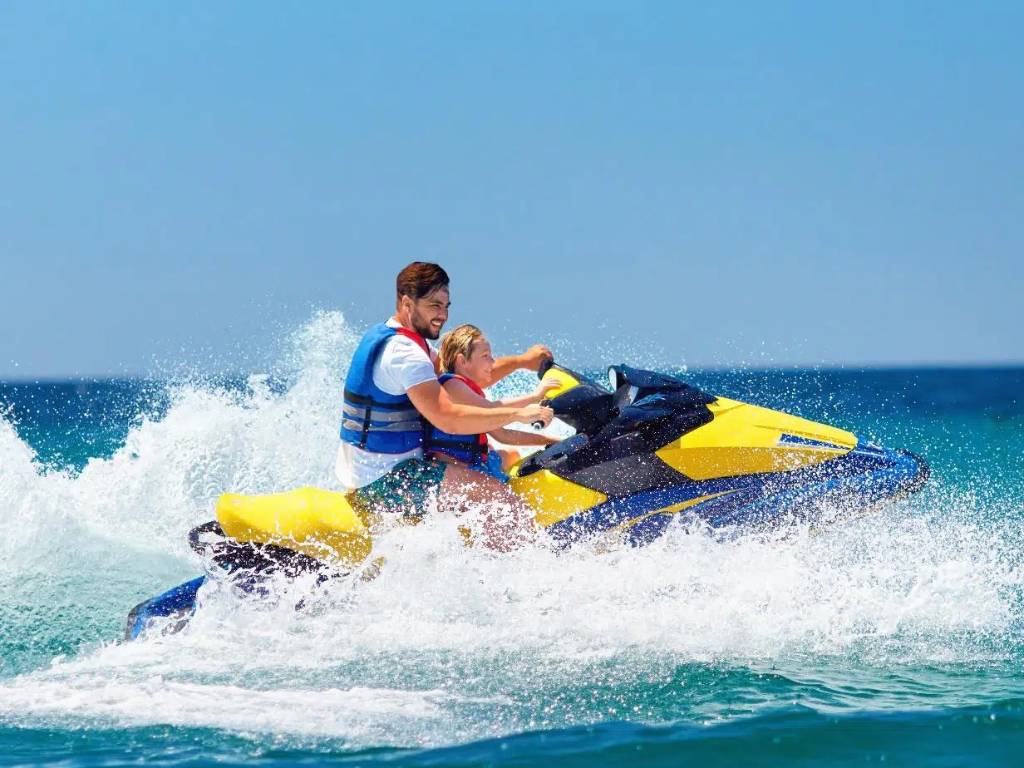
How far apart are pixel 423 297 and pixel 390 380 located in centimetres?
36

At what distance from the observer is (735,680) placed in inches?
145

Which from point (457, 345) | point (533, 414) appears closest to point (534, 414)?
point (533, 414)

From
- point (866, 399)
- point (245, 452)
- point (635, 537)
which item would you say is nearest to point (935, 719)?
point (635, 537)

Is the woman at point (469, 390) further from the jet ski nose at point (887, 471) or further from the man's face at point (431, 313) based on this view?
the jet ski nose at point (887, 471)

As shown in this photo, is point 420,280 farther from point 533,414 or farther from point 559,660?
point 559,660

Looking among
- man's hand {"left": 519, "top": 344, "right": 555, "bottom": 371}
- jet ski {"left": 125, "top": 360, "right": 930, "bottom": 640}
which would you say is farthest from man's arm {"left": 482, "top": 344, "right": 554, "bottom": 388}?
jet ski {"left": 125, "top": 360, "right": 930, "bottom": 640}

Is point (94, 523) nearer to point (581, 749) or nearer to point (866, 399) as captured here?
point (581, 749)

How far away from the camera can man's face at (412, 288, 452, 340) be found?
4.20 m

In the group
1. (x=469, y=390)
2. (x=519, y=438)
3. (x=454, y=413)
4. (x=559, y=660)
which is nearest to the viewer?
(x=559, y=660)

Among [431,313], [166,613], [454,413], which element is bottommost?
[166,613]

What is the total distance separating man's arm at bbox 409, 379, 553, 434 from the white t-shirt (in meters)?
0.04

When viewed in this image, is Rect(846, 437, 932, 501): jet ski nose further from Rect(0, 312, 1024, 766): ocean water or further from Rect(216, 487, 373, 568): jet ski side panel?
Rect(216, 487, 373, 568): jet ski side panel

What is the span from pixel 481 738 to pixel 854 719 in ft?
3.78

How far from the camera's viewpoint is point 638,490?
4.27 metres
